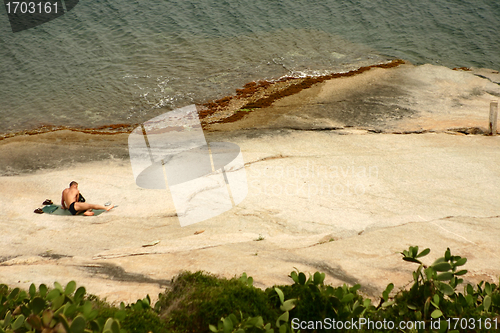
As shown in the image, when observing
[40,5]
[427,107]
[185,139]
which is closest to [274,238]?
[185,139]

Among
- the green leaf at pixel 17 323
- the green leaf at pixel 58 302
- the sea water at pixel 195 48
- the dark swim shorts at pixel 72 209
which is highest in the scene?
the sea water at pixel 195 48

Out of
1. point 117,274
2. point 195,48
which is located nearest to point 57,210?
point 117,274

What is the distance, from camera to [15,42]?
Result: 1772cm

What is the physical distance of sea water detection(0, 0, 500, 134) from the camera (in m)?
14.2

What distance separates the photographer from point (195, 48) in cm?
1711

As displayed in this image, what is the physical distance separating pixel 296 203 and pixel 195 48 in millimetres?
11588

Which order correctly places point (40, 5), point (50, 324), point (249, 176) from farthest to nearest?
1. point (40, 5)
2. point (249, 176)
3. point (50, 324)

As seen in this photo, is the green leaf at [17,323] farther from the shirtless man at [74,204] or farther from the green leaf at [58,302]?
the shirtless man at [74,204]

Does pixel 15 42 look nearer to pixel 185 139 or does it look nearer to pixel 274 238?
pixel 185 139

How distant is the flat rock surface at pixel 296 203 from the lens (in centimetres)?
482

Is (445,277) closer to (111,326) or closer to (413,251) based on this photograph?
(413,251)

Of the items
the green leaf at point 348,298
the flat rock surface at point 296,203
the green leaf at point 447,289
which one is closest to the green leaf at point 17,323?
the flat rock surface at point 296,203

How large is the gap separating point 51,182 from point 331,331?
777cm

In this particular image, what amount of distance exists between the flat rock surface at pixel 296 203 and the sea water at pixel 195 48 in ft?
8.80
